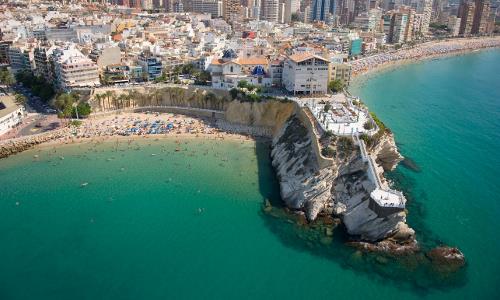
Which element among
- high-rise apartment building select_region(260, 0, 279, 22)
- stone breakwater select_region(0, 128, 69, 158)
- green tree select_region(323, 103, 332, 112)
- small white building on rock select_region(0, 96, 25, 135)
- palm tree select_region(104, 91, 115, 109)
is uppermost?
high-rise apartment building select_region(260, 0, 279, 22)

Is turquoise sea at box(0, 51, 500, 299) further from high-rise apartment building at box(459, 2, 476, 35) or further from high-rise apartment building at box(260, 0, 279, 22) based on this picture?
high-rise apartment building at box(459, 2, 476, 35)

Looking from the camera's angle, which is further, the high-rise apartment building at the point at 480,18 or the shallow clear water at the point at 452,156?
the high-rise apartment building at the point at 480,18

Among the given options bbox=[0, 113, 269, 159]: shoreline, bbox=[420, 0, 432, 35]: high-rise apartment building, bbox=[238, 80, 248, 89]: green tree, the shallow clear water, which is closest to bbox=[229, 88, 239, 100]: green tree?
bbox=[238, 80, 248, 89]: green tree

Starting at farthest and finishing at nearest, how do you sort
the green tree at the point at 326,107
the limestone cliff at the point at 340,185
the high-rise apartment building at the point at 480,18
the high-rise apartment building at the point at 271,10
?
the high-rise apartment building at the point at 480,18 < the high-rise apartment building at the point at 271,10 < the green tree at the point at 326,107 < the limestone cliff at the point at 340,185

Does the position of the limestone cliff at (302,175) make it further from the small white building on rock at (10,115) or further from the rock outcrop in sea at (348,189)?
the small white building on rock at (10,115)

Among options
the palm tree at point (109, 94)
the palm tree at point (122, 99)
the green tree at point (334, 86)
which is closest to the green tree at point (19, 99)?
the palm tree at point (109, 94)

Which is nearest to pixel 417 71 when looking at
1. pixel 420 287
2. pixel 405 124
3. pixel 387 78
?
pixel 387 78
